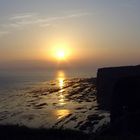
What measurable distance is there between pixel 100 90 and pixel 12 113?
3016 centimetres

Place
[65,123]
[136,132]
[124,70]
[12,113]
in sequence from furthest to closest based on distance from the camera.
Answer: [12,113] → [65,123] → [124,70] → [136,132]

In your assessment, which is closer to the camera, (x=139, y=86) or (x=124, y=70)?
(x=139, y=86)

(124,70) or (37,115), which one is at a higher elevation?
(124,70)

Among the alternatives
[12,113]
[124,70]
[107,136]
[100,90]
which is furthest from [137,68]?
[12,113]

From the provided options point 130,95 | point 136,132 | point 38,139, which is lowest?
point 38,139

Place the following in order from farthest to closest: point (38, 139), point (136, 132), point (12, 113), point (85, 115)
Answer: point (12, 113) → point (85, 115) → point (38, 139) → point (136, 132)

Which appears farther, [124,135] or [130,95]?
[130,95]

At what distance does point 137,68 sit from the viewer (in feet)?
49.8

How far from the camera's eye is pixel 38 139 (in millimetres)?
15000

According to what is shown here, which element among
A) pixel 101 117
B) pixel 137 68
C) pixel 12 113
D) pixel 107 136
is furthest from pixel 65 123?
pixel 107 136

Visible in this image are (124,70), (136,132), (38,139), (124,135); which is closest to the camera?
(124,135)

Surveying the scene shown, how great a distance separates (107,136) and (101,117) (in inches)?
1043

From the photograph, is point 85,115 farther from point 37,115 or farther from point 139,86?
point 139,86

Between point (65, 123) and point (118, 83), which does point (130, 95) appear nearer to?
point (118, 83)
